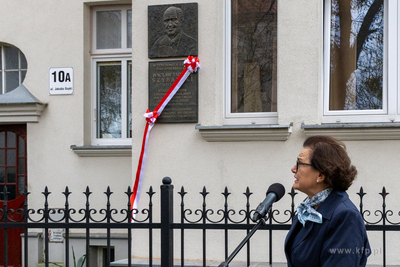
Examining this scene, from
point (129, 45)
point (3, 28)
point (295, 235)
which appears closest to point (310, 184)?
point (295, 235)

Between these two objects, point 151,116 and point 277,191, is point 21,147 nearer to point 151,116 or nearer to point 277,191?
point 151,116

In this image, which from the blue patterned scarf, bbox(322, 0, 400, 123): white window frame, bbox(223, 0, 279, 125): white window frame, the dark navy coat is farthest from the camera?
bbox(223, 0, 279, 125): white window frame

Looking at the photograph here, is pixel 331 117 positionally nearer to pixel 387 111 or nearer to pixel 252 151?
pixel 387 111

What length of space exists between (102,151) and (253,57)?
253 cm

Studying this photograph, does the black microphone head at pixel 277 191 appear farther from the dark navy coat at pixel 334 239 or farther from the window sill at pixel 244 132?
the window sill at pixel 244 132

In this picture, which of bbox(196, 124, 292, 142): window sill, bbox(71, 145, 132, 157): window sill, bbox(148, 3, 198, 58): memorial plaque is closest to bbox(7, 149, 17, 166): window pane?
bbox(71, 145, 132, 157): window sill

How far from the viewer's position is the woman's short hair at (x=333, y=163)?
221 centimetres

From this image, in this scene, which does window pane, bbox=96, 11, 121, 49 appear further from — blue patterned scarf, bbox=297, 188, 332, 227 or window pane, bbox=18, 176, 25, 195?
blue patterned scarf, bbox=297, 188, 332, 227

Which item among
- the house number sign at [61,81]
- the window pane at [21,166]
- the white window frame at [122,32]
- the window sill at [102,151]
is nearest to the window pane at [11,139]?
the window pane at [21,166]

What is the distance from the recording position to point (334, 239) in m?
2.02

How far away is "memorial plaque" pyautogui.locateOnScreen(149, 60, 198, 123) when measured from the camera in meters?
5.24

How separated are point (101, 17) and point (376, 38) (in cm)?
388

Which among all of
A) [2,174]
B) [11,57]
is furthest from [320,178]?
[11,57]

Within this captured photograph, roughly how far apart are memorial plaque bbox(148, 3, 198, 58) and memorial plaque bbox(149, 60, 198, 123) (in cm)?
13
